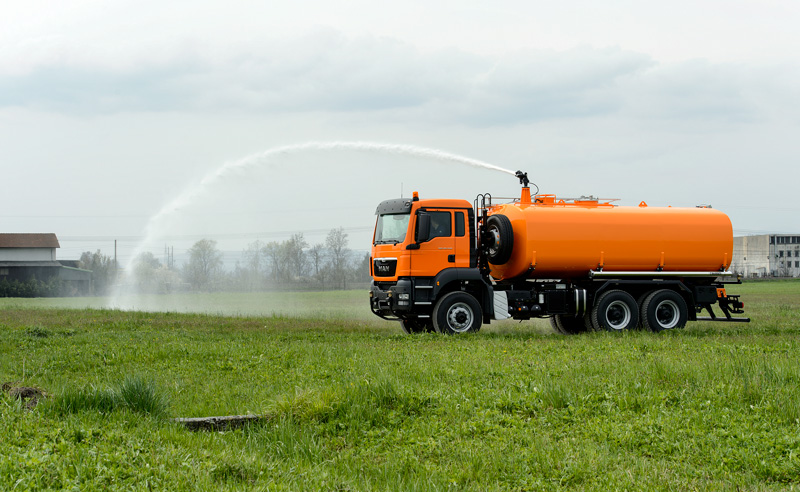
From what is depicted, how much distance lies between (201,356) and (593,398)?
27.1ft

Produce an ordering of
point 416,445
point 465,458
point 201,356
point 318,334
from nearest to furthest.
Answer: point 465,458
point 416,445
point 201,356
point 318,334

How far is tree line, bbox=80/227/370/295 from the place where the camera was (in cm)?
6881

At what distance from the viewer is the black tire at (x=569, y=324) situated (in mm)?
21562

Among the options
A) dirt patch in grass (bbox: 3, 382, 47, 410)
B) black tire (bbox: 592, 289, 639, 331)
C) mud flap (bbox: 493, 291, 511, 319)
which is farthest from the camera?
black tire (bbox: 592, 289, 639, 331)

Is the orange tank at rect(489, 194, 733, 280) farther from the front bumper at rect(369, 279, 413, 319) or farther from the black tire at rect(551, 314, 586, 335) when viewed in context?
the front bumper at rect(369, 279, 413, 319)

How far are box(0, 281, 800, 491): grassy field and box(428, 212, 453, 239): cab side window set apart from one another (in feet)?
17.3

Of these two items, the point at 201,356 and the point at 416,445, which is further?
the point at 201,356

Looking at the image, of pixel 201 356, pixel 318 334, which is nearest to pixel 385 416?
pixel 201 356

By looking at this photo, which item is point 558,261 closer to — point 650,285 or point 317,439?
point 650,285

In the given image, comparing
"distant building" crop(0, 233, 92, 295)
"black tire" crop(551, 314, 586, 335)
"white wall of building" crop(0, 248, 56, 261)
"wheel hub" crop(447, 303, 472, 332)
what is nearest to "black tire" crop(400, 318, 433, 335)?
"wheel hub" crop(447, 303, 472, 332)

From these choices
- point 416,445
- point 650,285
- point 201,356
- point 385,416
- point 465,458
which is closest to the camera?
point 465,458

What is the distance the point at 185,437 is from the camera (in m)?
8.02

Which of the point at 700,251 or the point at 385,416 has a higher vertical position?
the point at 700,251

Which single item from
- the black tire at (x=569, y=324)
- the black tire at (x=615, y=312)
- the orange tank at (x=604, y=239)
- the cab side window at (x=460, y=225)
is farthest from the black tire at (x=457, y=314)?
the black tire at (x=615, y=312)
